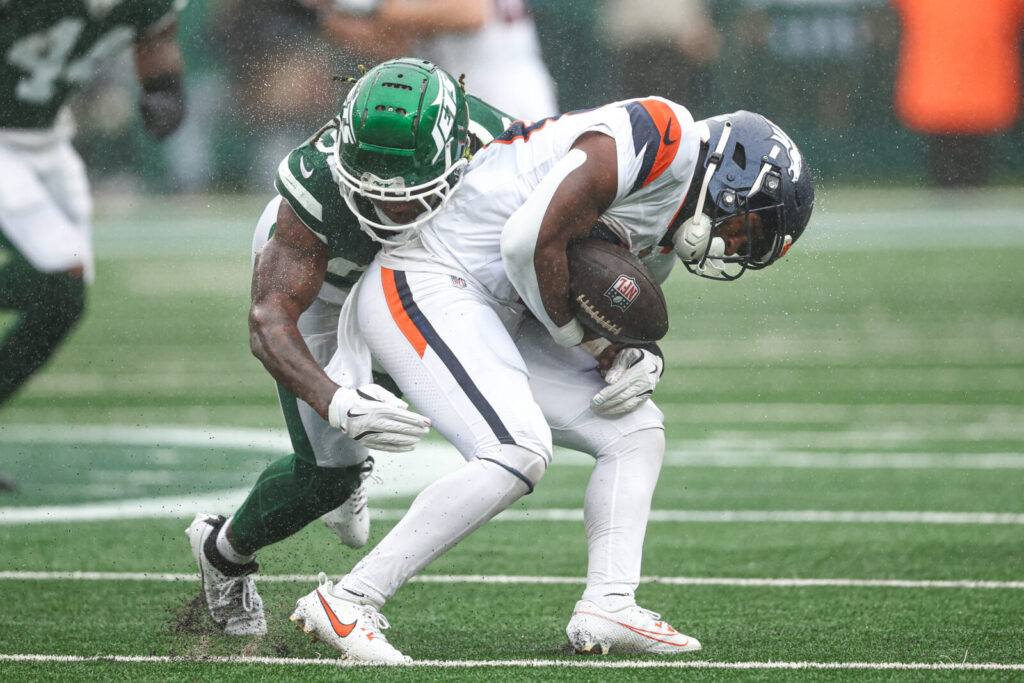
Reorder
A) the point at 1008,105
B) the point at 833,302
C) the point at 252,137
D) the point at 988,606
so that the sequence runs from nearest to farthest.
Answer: the point at 988,606 < the point at 833,302 < the point at 252,137 < the point at 1008,105

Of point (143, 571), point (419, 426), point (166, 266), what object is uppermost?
point (419, 426)

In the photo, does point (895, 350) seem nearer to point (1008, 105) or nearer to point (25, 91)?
point (25, 91)

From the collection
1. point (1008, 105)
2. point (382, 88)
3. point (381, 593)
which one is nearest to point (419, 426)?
point (381, 593)

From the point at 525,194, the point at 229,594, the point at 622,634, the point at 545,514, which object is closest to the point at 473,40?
the point at 545,514

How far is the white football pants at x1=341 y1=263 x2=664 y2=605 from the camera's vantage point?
3.10m

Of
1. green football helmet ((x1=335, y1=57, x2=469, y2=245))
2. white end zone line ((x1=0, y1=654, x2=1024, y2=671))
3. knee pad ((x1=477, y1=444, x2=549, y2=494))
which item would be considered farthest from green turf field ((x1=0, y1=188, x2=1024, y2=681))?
green football helmet ((x1=335, y1=57, x2=469, y2=245))

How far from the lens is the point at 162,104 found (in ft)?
16.0

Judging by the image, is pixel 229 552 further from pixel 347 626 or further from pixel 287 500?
pixel 347 626

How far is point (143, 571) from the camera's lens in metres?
4.28

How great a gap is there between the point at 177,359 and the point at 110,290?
332cm

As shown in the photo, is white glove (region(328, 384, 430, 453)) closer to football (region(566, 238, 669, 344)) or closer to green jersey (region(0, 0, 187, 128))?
football (region(566, 238, 669, 344))

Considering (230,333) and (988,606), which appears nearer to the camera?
(988,606)

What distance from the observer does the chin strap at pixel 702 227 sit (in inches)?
130

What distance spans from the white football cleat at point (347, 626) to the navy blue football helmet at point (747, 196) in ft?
3.62
